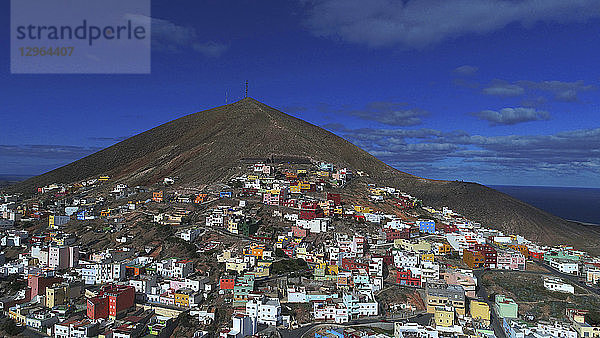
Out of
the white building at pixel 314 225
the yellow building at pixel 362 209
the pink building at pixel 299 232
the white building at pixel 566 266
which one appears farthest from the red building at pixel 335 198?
the white building at pixel 566 266

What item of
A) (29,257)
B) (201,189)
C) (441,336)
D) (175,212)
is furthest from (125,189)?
(441,336)

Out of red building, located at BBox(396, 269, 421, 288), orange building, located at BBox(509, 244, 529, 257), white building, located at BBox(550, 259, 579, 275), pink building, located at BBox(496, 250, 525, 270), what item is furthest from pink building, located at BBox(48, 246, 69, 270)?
white building, located at BBox(550, 259, 579, 275)

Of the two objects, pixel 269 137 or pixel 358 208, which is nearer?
pixel 358 208

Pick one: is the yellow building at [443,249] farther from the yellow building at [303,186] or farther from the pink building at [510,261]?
the yellow building at [303,186]

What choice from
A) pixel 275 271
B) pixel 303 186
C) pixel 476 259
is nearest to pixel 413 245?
pixel 476 259

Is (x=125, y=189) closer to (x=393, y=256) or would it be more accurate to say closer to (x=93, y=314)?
(x=93, y=314)

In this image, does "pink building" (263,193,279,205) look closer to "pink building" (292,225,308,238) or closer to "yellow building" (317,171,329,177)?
"pink building" (292,225,308,238)

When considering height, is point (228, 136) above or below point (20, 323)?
above
